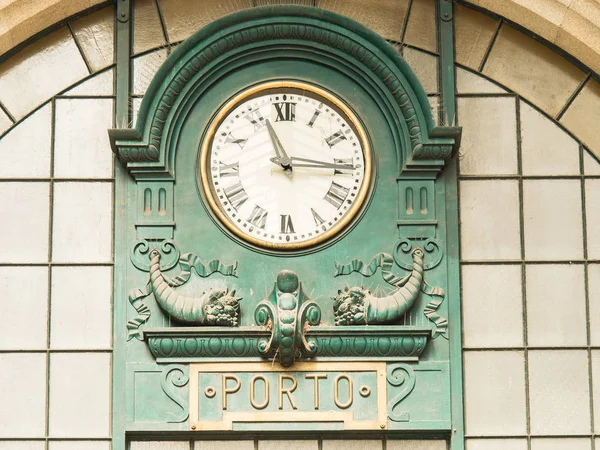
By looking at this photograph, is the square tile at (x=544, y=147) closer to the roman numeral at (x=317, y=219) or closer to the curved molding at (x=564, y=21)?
the curved molding at (x=564, y=21)

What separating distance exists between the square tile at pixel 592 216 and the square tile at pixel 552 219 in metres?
0.06

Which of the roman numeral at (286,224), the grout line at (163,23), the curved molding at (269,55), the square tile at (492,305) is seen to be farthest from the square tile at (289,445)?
the grout line at (163,23)

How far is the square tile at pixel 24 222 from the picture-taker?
13.5m

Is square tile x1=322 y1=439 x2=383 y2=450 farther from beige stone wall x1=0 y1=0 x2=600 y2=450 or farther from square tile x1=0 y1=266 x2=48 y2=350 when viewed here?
square tile x1=0 y1=266 x2=48 y2=350

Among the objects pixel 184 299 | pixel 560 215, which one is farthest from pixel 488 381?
pixel 184 299

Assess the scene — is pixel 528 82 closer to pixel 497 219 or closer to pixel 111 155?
pixel 497 219

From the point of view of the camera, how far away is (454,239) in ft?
44.3

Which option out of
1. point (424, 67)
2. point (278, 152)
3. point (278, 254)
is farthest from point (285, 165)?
point (424, 67)

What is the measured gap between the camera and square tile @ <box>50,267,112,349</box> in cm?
1333

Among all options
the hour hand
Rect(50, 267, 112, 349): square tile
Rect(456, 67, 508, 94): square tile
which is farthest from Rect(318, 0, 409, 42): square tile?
Rect(50, 267, 112, 349): square tile

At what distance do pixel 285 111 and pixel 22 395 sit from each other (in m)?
3.03

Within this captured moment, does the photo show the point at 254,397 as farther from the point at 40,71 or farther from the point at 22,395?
the point at 40,71

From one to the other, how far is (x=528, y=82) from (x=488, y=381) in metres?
2.47

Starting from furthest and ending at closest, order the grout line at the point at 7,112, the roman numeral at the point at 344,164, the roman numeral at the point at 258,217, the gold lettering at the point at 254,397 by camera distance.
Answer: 1. the grout line at the point at 7,112
2. the roman numeral at the point at 344,164
3. the roman numeral at the point at 258,217
4. the gold lettering at the point at 254,397
